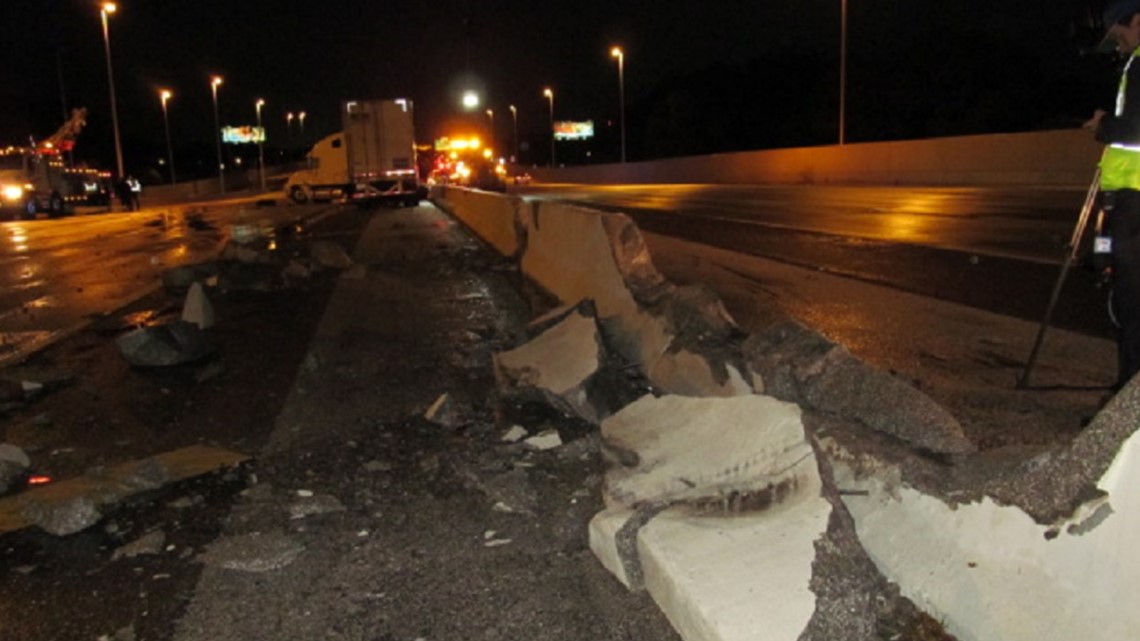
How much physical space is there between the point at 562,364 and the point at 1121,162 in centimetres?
310

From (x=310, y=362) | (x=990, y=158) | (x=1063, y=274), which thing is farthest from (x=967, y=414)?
(x=990, y=158)

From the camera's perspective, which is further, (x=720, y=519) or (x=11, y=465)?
(x=11, y=465)

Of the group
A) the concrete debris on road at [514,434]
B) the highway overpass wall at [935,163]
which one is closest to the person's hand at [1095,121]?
the concrete debris on road at [514,434]

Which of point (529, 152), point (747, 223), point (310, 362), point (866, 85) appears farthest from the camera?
point (529, 152)

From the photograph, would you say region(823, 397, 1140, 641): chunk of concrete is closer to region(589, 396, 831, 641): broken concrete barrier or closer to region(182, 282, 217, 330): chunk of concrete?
region(589, 396, 831, 641): broken concrete barrier

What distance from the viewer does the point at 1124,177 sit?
4352 millimetres

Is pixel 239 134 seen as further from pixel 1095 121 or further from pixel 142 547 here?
pixel 1095 121

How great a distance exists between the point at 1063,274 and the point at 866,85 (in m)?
70.7

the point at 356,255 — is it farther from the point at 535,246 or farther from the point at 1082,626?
the point at 1082,626

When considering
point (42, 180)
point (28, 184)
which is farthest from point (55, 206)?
point (28, 184)

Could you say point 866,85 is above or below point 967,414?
above

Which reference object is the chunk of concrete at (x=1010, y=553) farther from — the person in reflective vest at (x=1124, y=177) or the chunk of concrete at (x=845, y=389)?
the person in reflective vest at (x=1124, y=177)

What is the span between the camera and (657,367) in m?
5.52

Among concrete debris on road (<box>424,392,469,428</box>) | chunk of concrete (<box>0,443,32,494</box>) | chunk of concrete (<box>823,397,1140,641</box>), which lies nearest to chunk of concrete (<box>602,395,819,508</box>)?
chunk of concrete (<box>823,397,1140,641</box>)
